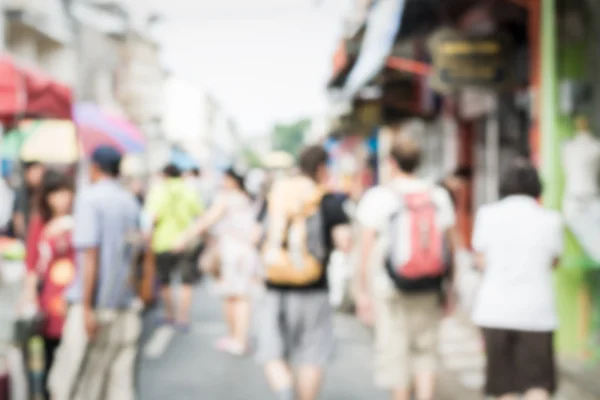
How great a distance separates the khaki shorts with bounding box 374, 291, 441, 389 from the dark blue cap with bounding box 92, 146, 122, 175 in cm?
173

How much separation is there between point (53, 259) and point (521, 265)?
257 centimetres

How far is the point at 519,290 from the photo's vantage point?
519 centimetres

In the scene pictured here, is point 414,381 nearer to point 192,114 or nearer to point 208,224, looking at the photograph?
point 208,224

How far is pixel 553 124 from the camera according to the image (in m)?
8.98

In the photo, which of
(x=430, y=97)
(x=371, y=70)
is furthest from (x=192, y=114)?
(x=371, y=70)

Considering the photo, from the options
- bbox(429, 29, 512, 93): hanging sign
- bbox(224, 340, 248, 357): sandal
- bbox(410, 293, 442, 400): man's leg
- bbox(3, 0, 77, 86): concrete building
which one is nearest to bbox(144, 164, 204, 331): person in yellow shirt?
bbox(224, 340, 248, 357): sandal

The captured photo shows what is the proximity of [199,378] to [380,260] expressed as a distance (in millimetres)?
2677

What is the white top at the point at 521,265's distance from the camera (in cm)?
518

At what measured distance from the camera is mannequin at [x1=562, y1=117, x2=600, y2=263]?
8.73 m

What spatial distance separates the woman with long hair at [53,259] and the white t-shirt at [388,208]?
1.71 meters

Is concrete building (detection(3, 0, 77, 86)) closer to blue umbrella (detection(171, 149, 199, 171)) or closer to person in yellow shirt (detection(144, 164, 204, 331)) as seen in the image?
blue umbrella (detection(171, 149, 199, 171))

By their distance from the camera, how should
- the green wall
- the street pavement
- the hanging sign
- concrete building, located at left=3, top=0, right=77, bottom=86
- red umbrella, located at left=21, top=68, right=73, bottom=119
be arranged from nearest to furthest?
the street pavement → red umbrella, located at left=21, top=68, right=73, bottom=119 → the green wall → the hanging sign → concrete building, located at left=3, top=0, right=77, bottom=86

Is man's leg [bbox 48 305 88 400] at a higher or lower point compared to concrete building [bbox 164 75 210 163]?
higher

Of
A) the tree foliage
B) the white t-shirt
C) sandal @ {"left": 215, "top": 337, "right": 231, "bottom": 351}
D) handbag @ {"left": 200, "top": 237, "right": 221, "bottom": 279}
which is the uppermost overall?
the white t-shirt
